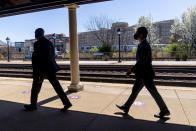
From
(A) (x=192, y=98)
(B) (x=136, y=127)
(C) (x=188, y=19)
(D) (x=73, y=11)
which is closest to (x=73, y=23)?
(D) (x=73, y=11)

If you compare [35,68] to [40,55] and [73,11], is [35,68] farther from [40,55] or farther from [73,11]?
[73,11]

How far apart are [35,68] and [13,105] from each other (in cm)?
145

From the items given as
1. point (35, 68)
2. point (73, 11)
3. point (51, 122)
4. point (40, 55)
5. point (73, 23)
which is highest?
point (73, 11)

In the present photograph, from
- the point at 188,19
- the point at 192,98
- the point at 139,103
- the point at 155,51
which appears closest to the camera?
the point at 139,103

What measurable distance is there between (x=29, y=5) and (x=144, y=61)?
4.19 m

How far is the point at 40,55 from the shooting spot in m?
3.50

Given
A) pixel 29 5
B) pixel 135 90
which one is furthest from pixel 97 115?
pixel 29 5

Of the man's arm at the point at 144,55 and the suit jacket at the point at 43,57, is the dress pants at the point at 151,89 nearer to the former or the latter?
the man's arm at the point at 144,55

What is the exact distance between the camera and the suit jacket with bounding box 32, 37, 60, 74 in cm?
350

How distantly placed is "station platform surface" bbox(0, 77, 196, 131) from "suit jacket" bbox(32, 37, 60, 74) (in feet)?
3.22

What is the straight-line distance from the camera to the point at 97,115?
3496 mm

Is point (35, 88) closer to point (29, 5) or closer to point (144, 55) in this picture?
point (144, 55)

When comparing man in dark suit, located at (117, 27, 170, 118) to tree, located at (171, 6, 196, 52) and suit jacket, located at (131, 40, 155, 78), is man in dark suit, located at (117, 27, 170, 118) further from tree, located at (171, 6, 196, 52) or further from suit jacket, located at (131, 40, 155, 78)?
tree, located at (171, 6, 196, 52)

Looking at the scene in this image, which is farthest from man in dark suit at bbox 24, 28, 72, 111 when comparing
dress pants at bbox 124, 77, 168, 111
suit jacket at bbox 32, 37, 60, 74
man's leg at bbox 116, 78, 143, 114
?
dress pants at bbox 124, 77, 168, 111
